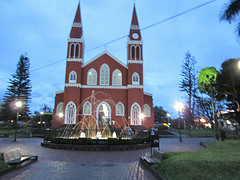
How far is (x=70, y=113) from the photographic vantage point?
2523 centimetres

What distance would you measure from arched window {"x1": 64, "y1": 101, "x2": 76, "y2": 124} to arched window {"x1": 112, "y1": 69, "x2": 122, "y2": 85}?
7290 millimetres

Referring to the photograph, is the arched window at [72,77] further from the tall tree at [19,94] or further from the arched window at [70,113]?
the tall tree at [19,94]

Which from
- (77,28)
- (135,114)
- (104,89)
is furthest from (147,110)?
(77,28)

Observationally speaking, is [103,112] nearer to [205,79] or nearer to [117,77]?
[117,77]

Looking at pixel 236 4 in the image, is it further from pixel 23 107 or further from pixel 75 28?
pixel 23 107

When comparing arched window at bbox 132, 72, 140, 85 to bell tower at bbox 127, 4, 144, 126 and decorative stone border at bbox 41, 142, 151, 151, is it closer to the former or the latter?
bell tower at bbox 127, 4, 144, 126

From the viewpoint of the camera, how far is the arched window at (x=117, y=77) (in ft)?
90.2

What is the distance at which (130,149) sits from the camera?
11.9 m

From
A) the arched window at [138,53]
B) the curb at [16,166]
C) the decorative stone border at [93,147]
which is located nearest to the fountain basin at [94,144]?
the decorative stone border at [93,147]

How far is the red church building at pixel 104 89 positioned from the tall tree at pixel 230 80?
Answer: 422 inches

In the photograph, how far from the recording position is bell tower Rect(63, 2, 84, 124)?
2528 cm

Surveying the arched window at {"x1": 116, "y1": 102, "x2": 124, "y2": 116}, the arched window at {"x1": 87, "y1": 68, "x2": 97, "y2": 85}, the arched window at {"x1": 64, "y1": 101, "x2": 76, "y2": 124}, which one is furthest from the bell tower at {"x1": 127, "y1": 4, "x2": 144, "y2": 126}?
the arched window at {"x1": 64, "y1": 101, "x2": 76, "y2": 124}

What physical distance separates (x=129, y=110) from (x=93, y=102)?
5719 mm

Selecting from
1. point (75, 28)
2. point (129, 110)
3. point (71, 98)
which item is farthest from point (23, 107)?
point (129, 110)
